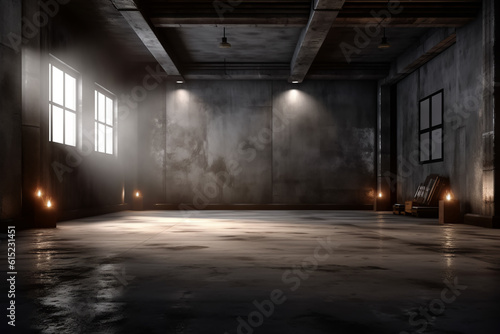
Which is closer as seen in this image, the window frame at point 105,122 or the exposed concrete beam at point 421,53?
the exposed concrete beam at point 421,53

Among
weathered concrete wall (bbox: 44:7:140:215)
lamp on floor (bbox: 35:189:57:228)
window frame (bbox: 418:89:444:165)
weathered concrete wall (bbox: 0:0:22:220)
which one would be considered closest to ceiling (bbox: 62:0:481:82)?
weathered concrete wall (bbox: 44:7:140:215)

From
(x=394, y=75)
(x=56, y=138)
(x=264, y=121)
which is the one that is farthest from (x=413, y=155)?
(x=56, y=138)

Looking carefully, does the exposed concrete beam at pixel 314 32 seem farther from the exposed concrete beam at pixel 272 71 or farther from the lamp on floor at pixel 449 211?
the lamp on floor at pixel 449 211

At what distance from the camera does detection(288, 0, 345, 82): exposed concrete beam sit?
10.8m

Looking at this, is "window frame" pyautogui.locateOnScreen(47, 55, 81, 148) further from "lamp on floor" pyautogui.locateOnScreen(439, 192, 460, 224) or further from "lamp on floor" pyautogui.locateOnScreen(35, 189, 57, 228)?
"lamp on floor" pyautogui.locateOnScreen(439, 192, 460, 224)

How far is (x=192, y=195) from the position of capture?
19250 millimetres

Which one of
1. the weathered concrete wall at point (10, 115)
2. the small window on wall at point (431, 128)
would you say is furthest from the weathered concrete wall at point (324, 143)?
the weathered concrete wall at point (10, 115)

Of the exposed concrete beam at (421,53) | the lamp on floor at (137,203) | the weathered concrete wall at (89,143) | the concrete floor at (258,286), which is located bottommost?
the lamp on floor at (137,203)

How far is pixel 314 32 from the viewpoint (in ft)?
41.9

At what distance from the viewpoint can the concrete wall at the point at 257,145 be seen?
758 inches

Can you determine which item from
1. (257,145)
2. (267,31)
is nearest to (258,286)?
(267,31)

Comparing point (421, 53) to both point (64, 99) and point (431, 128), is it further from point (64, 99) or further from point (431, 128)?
point (64, 99)

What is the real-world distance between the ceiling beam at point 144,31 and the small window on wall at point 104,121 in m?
2.34

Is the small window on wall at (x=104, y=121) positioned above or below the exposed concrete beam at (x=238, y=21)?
below
